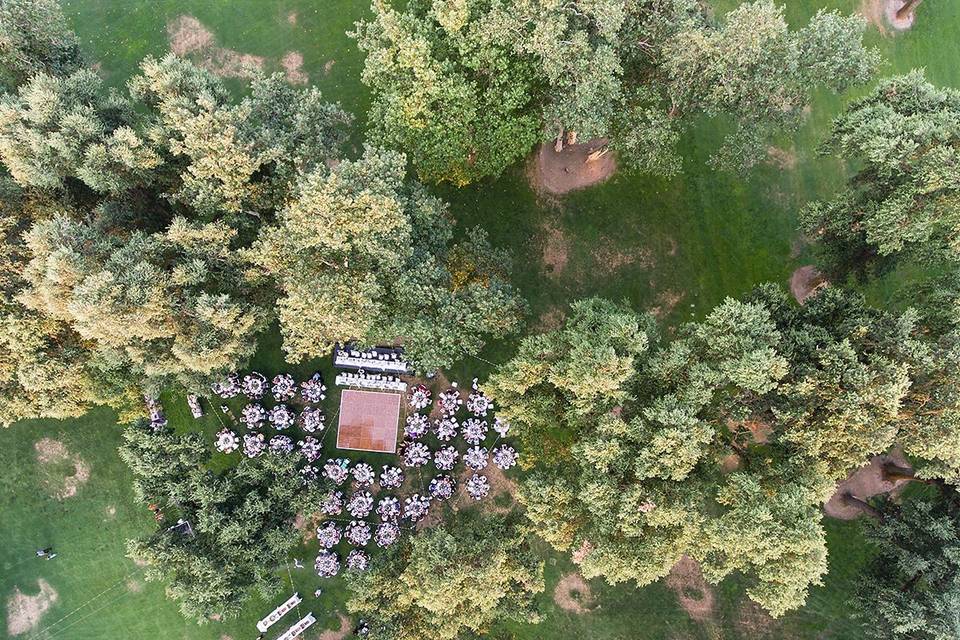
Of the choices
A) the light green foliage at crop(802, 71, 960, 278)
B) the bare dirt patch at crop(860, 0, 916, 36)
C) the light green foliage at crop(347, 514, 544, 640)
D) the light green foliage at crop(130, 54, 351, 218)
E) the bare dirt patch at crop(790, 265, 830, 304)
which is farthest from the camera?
the bare dirt patch at crop(860, 0, 916, 36)

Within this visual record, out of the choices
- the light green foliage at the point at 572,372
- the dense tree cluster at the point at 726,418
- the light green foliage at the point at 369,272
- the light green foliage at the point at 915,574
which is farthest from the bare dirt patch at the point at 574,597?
the light green foliage at the point at 369,272

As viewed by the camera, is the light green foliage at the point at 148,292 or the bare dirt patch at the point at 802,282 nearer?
the light green foliage at the point at 148,292

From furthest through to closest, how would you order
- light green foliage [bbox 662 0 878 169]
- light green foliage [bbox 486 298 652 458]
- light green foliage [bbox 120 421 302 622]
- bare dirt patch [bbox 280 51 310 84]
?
bare dirt patch [bbox 280 51 310 84] → light green foliage [bbox 120 421 302 622] → light green foliage [bbox 662 0 878 169] → light green foliage [bbox 486 298 652 458]

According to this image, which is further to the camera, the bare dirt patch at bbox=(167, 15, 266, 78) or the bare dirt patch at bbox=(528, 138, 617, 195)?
the bare dirt patch at bbox=(167, 15, 266, 78)

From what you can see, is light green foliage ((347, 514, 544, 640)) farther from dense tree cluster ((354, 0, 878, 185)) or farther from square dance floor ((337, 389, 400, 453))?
dense tree cluster ((354, 0, 878, 185))

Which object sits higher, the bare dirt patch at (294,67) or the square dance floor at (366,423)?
the bare dirt patch at (294,67)

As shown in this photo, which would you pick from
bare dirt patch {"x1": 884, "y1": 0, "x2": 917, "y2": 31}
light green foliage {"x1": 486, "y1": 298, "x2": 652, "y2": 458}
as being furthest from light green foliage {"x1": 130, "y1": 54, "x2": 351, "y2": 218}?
bare dirt patch {"x1": 884, "y1": 0, "x2": 917, "y2": 31}

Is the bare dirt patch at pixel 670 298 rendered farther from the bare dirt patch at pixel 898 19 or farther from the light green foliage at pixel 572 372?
the bare dirt patch at pixel 898 19

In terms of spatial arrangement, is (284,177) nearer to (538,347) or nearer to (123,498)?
(538,347)
